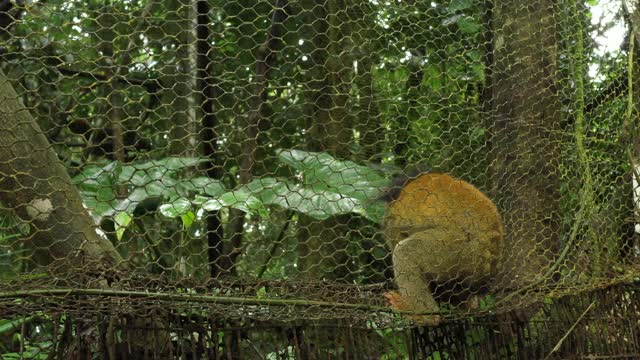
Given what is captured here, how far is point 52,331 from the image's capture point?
73.3 inches

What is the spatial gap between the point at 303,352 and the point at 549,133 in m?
1.42

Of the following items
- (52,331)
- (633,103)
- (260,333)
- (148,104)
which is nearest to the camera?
(52,331)

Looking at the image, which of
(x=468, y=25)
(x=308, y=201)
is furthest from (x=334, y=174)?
(x=468, y=25)

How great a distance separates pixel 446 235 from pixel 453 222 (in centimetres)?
6

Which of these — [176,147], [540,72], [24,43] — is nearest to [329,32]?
[540,72]

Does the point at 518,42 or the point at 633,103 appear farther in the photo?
the point at 633,103

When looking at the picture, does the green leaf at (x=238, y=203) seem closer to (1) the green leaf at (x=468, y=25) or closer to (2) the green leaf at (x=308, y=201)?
(2) the green leaf at (x=308, y=201)

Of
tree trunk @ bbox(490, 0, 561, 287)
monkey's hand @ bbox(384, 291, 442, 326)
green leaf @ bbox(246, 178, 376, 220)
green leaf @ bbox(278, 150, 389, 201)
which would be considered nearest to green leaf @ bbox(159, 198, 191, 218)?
green leaf @ bbox(246, 178, 376, 220)

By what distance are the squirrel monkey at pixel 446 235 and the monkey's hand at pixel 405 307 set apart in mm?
173

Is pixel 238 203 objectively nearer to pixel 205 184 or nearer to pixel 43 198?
pixel 205 184

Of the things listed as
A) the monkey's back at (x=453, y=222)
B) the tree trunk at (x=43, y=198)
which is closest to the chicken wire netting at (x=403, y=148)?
the monkey's back at (x=453, y=222)

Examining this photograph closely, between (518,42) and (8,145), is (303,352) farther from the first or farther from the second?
(518,42)

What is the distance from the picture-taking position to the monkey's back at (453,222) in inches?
108

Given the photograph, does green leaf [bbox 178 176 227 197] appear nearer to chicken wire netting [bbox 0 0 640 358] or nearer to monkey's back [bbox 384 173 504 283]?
chicken wire netting [bbox 0 0 640 358]
